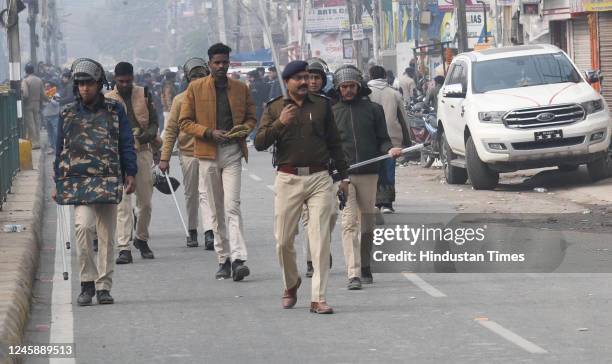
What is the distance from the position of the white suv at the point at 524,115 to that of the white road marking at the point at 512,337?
10.6 meters

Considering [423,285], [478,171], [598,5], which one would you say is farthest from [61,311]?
[598,5]

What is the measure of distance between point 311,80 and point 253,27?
119085 millimetres

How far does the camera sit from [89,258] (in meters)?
11.6

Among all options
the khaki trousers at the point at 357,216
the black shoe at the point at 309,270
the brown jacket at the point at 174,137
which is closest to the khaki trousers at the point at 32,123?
the brown jacket at the point at 174,137

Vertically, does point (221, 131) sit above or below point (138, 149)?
above

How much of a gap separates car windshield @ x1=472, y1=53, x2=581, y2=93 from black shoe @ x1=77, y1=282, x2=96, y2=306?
11.0 meters

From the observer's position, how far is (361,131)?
Answer: 12.3m

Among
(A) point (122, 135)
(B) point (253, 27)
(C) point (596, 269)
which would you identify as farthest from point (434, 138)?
(B) point (253, 27)

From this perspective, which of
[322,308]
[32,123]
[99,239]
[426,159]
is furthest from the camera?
[32,123]

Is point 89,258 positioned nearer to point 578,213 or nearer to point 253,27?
point 578,213

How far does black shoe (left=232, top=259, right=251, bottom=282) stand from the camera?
12.8m

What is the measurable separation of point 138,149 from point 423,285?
3.72 m

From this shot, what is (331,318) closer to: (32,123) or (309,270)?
(309,270)

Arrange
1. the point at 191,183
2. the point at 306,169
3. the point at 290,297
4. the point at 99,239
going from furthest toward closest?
the point at 191,183 → the point at 99,239 → the point at 290,297 → the point at 306,169
